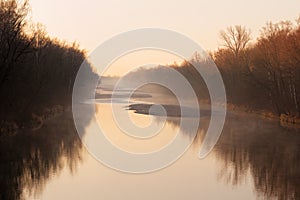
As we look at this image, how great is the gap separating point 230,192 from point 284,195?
2.30 metres

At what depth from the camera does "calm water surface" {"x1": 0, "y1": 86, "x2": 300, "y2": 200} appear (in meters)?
18.4

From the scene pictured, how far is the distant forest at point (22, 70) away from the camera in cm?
2992

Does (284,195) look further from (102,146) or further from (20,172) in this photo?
(102,146)

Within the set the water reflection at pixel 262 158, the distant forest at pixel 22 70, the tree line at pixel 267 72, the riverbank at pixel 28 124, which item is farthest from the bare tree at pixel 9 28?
the tree line at pixel 267 72

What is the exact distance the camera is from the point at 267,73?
5497 cm

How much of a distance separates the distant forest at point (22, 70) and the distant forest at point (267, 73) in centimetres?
2509

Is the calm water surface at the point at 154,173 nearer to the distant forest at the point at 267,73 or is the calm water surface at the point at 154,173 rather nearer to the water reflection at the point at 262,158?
the water reflection at the point at 262,158

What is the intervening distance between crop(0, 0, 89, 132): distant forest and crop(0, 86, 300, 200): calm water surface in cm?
329

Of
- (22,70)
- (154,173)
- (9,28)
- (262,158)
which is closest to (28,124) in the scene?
(22,70)

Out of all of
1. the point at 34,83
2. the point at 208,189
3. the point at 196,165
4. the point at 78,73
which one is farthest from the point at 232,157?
the point at 78,73

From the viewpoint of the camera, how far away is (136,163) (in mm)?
25719

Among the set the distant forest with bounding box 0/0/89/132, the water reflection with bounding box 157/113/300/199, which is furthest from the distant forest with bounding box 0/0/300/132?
the water reflection with bounding box 157/113/300/199

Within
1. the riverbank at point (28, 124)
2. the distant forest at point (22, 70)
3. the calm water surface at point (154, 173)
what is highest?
the distant forest at point (22, 70)

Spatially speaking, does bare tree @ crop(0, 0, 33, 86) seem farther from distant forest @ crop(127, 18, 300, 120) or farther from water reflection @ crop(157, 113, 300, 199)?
distant forest @ crop(127, 18, 300, 120)
